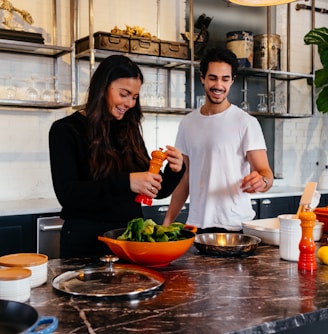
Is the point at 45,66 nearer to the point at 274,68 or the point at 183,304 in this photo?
the point at 274,68

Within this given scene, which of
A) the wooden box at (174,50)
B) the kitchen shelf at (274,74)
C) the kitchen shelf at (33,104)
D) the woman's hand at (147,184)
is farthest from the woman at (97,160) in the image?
the kitchen shelf at (274,74)

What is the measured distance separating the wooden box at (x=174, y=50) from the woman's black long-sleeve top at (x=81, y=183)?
237 centimetres

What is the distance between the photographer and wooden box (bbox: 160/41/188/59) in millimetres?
4379

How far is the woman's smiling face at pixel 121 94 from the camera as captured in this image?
2.14 meters

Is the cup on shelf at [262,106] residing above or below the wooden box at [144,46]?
below

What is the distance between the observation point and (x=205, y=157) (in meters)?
2.79

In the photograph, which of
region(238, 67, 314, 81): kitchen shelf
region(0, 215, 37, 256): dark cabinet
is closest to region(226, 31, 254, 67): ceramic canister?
region(238, 67, 314, 81): kitchen shelf

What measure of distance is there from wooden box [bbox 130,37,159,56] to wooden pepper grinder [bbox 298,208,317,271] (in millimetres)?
2812

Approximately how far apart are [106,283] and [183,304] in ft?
0.87

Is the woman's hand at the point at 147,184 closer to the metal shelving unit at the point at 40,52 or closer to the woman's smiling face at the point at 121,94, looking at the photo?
the woman's smiling face at the point at 121,94

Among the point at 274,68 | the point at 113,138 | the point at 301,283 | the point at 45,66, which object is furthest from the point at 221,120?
the point at 274,68

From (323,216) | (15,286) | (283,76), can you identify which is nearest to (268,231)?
(323,216)

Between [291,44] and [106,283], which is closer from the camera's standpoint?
[106,283]

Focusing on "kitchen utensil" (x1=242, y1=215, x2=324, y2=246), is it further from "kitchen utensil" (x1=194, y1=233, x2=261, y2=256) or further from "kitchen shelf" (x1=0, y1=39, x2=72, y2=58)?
"kitchen shelf" (x1=0, y1=39, x2=72, y2=58)
